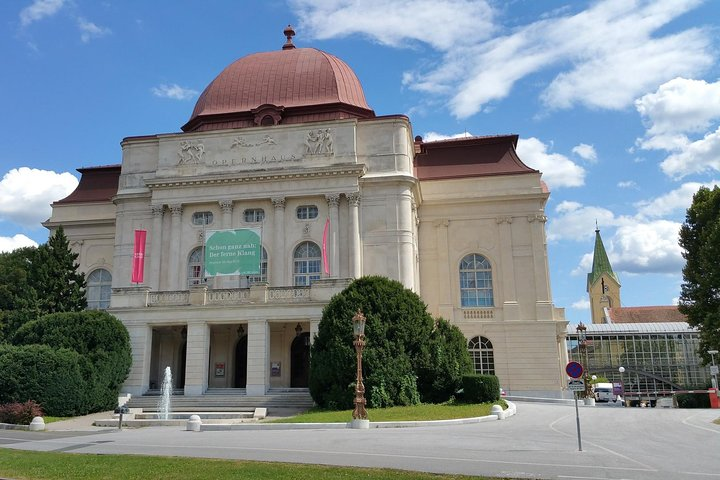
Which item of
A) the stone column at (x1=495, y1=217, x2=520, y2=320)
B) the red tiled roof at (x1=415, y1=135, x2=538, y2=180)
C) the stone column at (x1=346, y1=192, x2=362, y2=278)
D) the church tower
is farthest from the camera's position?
the church tower

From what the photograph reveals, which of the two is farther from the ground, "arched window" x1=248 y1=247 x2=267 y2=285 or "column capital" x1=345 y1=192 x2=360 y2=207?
"column capital" x1=345 y1=192 x2=360 y2=207

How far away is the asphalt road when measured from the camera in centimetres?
1174

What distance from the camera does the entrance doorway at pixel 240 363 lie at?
37469 mm

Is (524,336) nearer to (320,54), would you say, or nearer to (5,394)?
(320,54)

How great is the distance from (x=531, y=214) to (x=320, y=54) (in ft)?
64.9

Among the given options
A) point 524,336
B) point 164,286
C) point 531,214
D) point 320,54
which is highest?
point 320,54

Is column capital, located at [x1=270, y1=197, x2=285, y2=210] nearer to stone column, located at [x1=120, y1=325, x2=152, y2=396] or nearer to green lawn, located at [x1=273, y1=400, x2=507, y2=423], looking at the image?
stone column, located at [x1=120, y1=325, x2=152, y2=396]

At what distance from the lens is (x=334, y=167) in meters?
38.1

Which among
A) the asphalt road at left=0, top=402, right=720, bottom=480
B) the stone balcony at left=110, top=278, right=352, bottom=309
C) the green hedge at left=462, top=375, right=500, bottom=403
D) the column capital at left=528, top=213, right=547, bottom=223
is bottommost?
the asphalt road at left=0, top=402, right=720, bottom=480

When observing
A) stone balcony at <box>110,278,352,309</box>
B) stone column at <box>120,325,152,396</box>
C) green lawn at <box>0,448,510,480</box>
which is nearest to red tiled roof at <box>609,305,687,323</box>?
stone balcony at <box>110,278,352,309</box>

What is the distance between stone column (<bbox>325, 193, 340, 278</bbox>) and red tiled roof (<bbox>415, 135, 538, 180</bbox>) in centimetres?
894

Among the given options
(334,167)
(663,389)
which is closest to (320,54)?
(334,167)

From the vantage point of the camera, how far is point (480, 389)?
2709cm

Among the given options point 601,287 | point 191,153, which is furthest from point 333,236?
point 601,287
